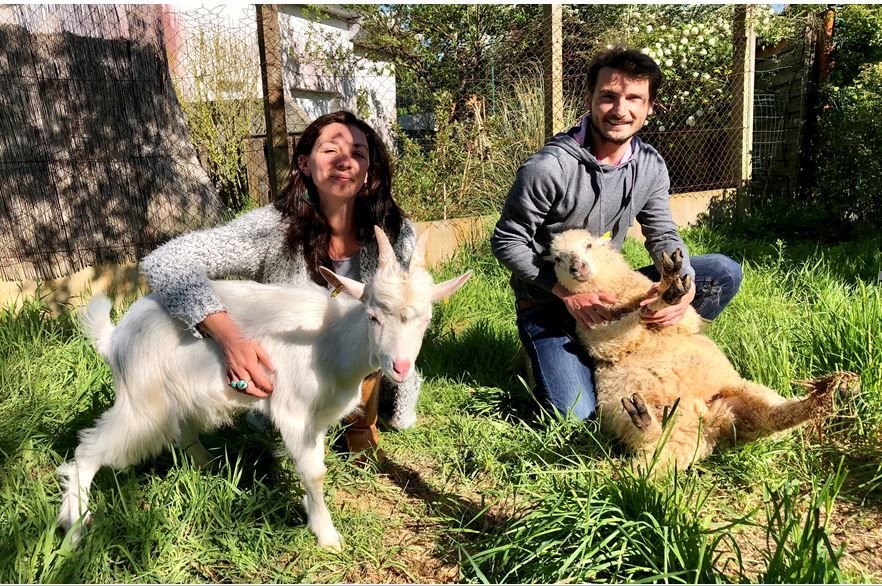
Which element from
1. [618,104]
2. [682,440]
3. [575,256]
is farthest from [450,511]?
[618,104]

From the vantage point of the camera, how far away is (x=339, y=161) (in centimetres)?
261

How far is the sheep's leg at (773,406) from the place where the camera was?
215cm

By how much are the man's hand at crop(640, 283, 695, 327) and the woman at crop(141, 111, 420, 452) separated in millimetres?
1222

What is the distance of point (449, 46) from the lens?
9.08m

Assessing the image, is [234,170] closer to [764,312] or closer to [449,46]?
[449,46]

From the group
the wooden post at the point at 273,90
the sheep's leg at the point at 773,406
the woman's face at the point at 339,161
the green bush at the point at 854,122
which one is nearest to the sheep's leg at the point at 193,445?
the woman's face at the point at 339,161

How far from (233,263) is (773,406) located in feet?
8.06

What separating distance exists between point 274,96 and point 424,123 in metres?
4.00

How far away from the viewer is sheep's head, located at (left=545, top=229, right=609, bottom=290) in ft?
8.99

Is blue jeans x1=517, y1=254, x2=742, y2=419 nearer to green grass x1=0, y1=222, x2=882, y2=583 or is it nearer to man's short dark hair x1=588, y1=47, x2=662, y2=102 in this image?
green grass x1=0, y1=222, x2=882, y2=583

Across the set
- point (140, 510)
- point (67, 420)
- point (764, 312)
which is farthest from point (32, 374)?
point (764, 312)

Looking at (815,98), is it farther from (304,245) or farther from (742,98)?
(304,245)

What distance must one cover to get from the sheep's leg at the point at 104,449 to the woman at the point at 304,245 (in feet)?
1.34

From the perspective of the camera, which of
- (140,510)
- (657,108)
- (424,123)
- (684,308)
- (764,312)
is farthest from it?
(424,123)
